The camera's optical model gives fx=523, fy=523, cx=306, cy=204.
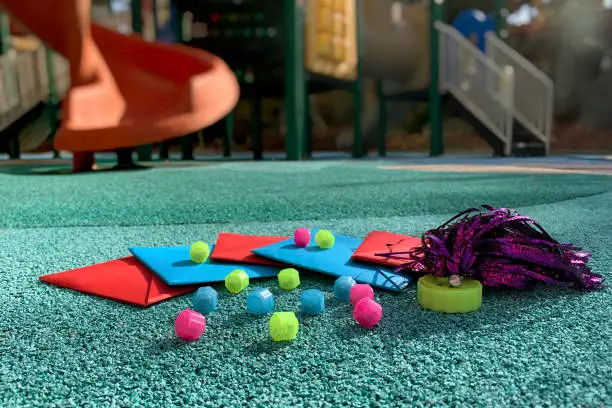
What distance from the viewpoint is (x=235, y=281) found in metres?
1.10

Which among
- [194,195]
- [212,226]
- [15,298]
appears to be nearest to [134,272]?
[15,298]

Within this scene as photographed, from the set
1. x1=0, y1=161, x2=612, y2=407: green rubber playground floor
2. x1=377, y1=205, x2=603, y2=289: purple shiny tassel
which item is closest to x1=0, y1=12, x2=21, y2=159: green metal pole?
x1=0, y1=161, x2=612, y2=407: green rubber playground floor

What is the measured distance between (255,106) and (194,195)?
4.76 metres

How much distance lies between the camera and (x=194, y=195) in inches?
108

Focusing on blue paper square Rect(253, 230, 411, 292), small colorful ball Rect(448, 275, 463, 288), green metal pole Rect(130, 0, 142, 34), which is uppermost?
green metal pole Rect(130, 0, 142, 34)

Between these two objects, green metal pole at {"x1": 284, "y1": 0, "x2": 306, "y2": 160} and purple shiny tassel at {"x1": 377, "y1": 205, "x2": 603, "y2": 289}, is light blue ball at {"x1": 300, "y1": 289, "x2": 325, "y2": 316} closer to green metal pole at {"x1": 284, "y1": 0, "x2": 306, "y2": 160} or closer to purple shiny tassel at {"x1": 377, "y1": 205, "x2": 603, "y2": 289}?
purple shiny tassel at {"x1": 377, "y1": 205, "x2": 603, "y2": 289}

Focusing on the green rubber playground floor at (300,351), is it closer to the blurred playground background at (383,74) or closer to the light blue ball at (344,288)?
the light blue ball at (344,288)

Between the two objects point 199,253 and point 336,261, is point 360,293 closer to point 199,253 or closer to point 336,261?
point 336,261

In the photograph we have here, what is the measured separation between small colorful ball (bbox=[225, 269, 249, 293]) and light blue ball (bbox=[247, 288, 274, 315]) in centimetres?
12

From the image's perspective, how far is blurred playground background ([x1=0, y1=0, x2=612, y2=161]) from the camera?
6.31 metres

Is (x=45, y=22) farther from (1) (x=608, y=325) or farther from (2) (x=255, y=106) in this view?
(1) (x=608, y=325)

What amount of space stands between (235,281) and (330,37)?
18.4ft

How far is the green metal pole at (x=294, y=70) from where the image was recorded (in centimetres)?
582

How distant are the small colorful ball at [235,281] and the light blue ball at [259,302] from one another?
124 mm
